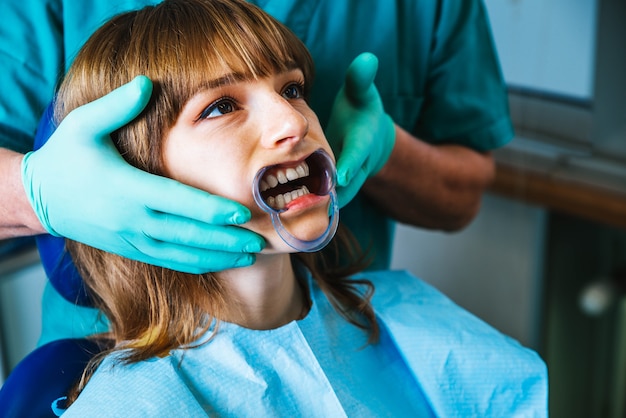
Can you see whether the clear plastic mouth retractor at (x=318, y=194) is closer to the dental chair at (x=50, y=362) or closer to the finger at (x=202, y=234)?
the finger at (x=202, y=234)

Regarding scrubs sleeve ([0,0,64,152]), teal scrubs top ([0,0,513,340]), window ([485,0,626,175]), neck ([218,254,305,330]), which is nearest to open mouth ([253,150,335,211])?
neck ([218,254,305,330])

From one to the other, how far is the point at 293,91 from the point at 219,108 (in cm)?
12

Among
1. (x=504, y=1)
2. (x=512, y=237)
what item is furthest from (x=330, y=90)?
(x=512, y=237)

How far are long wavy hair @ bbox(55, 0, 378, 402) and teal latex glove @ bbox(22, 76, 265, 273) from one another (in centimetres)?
4

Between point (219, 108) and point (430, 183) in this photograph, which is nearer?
point (219, 108)

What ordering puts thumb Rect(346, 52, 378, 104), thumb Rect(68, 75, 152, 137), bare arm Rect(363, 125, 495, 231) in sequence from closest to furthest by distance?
thumb Rect(68, 75, 152, 137) < thumb Rect(346, 52, 378, 104) < bare arm Rect(363, 125, 495, 231)

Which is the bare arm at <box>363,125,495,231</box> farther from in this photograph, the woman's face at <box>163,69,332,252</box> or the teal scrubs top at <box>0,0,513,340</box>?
the woman's face at <box>163,69,332,252</box>

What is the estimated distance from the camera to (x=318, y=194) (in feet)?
2.99

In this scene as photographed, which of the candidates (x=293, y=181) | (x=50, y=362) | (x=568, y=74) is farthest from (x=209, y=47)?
(x=568, y=74)

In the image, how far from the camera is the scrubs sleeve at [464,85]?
127cm

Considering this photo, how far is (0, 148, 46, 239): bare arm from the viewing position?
36.5 inches

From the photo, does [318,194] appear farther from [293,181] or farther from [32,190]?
[32,190]

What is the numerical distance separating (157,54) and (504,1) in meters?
1.16

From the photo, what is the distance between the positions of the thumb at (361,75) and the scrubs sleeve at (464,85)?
0.82ft
